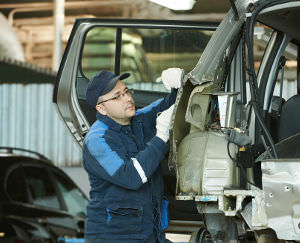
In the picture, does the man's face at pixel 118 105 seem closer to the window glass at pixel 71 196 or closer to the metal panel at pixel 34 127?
the window glass at pixel 71 196

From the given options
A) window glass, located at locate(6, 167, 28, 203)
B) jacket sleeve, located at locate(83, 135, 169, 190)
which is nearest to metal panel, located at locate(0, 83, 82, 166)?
window glass, located at locate(6, 167, 28, 203)

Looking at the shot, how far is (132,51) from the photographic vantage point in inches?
491

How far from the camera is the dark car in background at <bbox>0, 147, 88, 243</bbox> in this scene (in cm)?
806

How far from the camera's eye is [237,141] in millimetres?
4148

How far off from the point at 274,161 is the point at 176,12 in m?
11.0

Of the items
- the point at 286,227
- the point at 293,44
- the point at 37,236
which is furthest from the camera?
the point at 37,236

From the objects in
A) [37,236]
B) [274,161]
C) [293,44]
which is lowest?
[37,236]

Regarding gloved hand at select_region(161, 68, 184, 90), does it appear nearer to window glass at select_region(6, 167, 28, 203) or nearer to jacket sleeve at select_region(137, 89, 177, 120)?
jacket sleeve at select_region(137, 89, 177, 120)

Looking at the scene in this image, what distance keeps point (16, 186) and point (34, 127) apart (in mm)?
6106

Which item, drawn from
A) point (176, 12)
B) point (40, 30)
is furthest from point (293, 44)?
point (40, 30)

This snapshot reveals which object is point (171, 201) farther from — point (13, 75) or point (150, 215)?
point (13, 75)

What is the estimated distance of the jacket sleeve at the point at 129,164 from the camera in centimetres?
435

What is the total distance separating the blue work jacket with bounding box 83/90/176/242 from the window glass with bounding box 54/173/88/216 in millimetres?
4696

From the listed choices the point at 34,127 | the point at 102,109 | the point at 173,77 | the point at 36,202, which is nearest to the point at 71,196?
the point at 36,202
